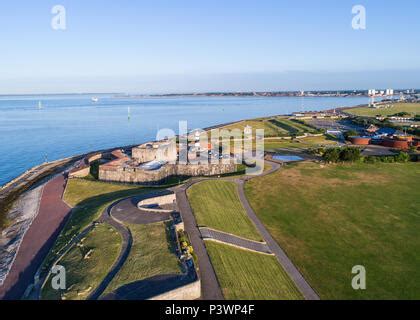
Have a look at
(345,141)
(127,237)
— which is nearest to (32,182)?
(127,237)

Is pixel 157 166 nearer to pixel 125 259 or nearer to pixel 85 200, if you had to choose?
pixel 85 200

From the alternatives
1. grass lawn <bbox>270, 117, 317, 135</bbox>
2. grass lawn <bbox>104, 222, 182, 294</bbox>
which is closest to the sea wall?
grass lawn <bbox>104, 222, 182, 294</bbox>

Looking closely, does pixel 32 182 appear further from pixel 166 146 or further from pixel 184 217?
pixel 184 217

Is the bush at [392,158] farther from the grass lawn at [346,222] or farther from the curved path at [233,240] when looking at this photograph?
the curved path at [233,240]

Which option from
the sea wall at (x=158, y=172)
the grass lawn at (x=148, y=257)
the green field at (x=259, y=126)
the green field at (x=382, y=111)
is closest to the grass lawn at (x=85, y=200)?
the sea wall at (x=158, y=172)

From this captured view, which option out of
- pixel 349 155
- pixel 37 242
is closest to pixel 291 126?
pixel 349 155
